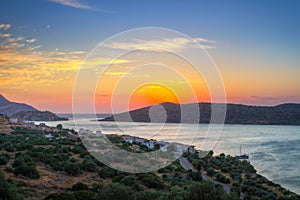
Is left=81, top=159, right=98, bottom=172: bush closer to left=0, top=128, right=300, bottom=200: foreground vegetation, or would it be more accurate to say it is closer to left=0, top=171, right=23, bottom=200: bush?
left=0, top=128, right=300, bottom=200: foreground vegetation

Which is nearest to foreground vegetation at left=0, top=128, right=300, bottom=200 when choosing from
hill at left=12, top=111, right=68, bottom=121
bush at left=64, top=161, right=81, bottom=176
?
bush at left=64, top=161, right=81, bottom=176

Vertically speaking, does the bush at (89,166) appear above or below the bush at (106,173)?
above

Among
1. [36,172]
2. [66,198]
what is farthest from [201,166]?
[66,198]

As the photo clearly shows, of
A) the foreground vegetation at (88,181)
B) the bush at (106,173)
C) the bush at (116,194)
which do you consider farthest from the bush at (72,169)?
the bush at (116,194)

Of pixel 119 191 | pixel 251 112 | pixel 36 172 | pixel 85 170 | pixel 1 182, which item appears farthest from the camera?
pixel 251 112

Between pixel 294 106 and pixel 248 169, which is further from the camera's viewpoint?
pixel 294 106

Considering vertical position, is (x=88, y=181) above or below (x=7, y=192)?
below

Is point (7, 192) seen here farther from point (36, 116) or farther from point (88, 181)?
point (36, 116)

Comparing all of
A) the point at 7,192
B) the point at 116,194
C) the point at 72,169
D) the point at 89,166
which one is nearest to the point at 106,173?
the point at 89,166

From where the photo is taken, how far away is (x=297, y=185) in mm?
29547

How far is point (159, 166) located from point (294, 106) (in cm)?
11978

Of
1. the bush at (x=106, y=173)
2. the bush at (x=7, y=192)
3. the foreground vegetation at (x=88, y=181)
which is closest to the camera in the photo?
the bush at (x=7, y=192)

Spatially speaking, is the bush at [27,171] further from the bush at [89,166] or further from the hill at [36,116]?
the hill at [36,116]

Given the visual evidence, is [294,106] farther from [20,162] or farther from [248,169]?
[20,162]
